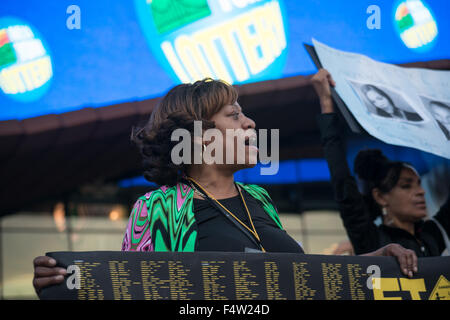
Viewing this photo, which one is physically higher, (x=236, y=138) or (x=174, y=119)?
(x=174, y=119)

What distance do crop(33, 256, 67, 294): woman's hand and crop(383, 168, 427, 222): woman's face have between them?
1.90m

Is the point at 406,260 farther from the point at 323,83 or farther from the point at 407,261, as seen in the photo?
the point at 323,83

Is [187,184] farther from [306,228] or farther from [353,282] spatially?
[306,228]

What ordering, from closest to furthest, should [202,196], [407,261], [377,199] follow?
[407,261]
[202,196]
[377,199]

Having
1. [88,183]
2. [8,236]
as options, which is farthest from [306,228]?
[8,236]

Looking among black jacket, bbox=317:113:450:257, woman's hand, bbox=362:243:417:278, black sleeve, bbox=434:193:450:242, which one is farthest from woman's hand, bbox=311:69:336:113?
woman's hand, bbox=362:243:417:278

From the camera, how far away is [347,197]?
2.71m

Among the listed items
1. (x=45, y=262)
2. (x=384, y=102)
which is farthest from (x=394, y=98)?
(x=45, y=262)

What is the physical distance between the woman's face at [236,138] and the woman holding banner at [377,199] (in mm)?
690

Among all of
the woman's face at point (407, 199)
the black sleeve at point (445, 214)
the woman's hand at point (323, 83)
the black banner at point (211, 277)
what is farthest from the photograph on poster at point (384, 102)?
the black banner at point (211, 277)

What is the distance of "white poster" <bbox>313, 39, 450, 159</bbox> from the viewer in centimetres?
256

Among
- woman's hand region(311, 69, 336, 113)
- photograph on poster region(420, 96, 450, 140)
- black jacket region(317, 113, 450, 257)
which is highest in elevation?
woman's hand region(311, 69, 336, 113)

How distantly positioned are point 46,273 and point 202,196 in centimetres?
68

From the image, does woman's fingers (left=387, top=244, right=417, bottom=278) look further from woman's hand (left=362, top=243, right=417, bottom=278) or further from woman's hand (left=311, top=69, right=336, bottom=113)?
woman's hand (left=311, top=69, right=336, bottom=113)
